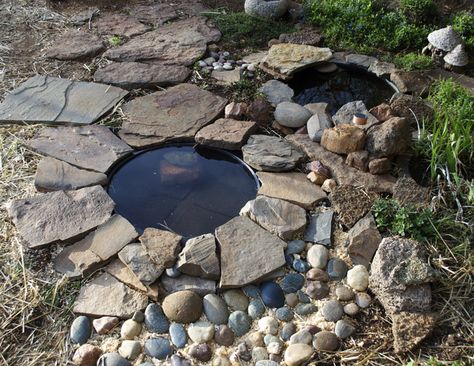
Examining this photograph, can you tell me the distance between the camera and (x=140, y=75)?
157 inches

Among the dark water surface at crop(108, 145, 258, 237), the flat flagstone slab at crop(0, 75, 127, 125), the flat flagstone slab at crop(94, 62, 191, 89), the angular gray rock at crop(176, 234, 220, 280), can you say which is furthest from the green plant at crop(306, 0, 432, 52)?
the angular gray rock at crop(176, 234, 220, 280)

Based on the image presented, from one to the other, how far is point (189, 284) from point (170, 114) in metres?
1.42

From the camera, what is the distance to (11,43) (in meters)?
4.48

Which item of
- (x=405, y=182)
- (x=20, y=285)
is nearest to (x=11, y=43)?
(x=20, y=285)

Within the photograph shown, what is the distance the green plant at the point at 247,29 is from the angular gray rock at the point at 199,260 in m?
2.34

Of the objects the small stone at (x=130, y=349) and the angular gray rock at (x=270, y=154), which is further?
the angular gray rock at (x=270, y=154)

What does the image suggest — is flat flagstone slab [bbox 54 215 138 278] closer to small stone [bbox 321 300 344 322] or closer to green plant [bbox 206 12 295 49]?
small stone [bbox 321 300 344 322]

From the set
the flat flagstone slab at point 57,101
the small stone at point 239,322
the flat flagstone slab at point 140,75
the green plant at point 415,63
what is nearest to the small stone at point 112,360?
the small stone at point 239,322

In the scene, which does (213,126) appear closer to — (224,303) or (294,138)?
(294,138)

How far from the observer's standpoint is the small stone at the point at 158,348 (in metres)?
2.37

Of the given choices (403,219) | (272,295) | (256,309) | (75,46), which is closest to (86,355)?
(256,309)

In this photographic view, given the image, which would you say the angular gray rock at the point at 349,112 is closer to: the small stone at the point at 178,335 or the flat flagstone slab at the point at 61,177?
the flat flagstone slab at the point at 61,177

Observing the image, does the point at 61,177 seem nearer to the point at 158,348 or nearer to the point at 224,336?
the point at 158,348

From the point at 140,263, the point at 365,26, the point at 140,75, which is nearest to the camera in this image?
the point at 140,263
